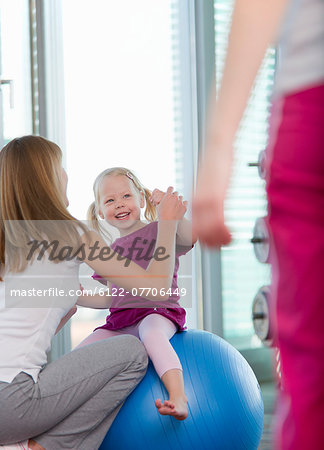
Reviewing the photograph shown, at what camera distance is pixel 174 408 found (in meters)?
1.32

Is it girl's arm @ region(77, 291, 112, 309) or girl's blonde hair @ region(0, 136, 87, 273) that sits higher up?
girl's blonde hair @ region(0, 136, 87, 273)

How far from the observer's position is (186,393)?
1388 mm

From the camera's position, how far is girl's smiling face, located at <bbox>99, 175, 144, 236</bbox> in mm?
1869

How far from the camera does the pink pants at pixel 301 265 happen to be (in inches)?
19.4

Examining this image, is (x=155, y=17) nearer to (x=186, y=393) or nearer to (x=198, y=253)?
(x=198, y=253)

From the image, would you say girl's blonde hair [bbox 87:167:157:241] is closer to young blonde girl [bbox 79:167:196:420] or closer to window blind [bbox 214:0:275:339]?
young blonde girl [bbox 79:167:196:420]

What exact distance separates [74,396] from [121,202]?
2.24 ft

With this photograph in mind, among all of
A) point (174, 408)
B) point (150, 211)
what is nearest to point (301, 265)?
point (174, 408)

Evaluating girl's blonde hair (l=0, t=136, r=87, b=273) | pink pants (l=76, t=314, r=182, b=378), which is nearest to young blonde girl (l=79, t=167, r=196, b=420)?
pink pants (l=76, t=314, r=182, b=378)

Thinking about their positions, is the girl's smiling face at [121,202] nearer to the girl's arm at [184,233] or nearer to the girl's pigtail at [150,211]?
the girl's pigtail at [150,211]

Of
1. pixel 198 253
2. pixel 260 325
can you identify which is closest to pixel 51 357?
pixel 198 253

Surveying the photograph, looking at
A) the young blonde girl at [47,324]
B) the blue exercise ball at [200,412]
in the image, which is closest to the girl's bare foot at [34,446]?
the young blonde girl at [47,324]

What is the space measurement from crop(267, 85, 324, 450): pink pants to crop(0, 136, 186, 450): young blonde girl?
3.02 ft

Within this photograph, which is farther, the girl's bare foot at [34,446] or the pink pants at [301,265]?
the girl's bare foot at [34,446]
